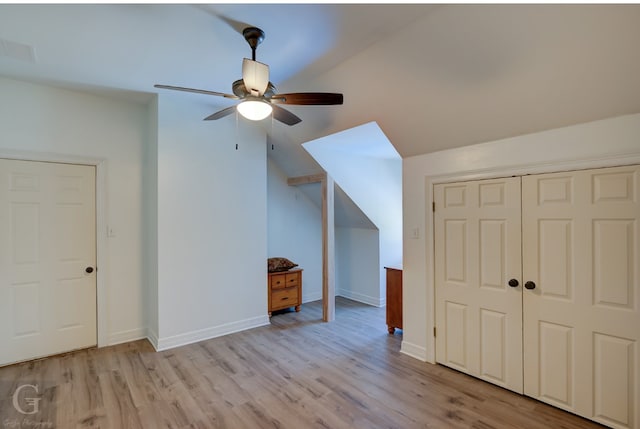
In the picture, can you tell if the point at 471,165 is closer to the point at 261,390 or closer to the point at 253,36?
the point at 253,36

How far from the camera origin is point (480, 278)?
276 cm

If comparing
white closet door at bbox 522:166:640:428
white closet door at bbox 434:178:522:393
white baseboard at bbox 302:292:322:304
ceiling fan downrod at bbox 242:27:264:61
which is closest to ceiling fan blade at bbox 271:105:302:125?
ceiling fan downrod at bbox 242:27:264:61

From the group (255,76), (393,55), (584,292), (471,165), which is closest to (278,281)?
(471,165)

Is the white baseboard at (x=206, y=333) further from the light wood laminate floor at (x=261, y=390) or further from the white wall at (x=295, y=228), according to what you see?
the white wall at (x=295, y=228)

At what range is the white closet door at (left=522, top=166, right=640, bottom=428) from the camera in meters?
2.04

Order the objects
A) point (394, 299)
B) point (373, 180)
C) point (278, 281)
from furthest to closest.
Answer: point (373, 180) → point (278, 281) → point (394, 299)

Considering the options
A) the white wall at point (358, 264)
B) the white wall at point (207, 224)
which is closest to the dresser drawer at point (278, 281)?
the white wall at point (207, 224)

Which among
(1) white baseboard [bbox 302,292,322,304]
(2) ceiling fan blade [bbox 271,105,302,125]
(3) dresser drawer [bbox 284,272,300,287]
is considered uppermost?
(2) ceiling fan blade [bbox 271,105,302,125]

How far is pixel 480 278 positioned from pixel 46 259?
4.32 meters

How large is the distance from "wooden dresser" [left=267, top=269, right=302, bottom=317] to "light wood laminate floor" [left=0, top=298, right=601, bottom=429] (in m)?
0.89

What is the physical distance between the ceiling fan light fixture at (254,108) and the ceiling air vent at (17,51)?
6.06 ft

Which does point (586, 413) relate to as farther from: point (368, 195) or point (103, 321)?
point (103, 321)

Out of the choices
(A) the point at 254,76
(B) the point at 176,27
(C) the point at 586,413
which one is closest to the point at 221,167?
(B) the point at 176,27

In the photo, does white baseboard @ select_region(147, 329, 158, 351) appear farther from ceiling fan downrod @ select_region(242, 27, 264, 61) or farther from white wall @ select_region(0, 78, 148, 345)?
ceiling fan downrod @ select_region(242, 27, 264, 61)
